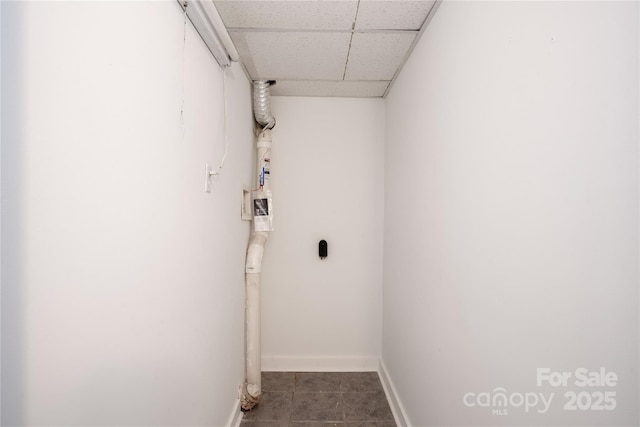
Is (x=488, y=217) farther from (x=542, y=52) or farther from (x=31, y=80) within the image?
(x=31, y=80)

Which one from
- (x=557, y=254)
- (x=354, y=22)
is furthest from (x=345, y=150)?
(x=557, y=254)

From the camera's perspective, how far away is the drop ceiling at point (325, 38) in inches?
55.3

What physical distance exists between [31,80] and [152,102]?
0.37 meters

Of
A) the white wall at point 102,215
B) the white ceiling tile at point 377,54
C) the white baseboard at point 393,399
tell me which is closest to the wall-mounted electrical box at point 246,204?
the white wall at point 102,215

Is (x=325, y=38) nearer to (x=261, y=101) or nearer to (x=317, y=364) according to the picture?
(x=261, y=101)

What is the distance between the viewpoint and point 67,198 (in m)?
0.65

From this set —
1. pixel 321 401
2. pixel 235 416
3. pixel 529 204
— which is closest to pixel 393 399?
pixel 321 401

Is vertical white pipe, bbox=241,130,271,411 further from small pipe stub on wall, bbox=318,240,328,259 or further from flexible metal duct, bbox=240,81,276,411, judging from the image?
small pipe stub on wall, bbox=318,240,328,259

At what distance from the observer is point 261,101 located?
219 cm

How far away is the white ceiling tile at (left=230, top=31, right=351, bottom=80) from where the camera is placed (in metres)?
1.66

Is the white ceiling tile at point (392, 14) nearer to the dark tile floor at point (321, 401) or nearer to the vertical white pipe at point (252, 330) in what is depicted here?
the vertical white pipe at point (252, 330)

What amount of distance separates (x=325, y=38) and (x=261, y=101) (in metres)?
0.73

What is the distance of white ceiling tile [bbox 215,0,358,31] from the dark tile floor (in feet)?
7.90

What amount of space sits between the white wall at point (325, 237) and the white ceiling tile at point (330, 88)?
77 millimetres
